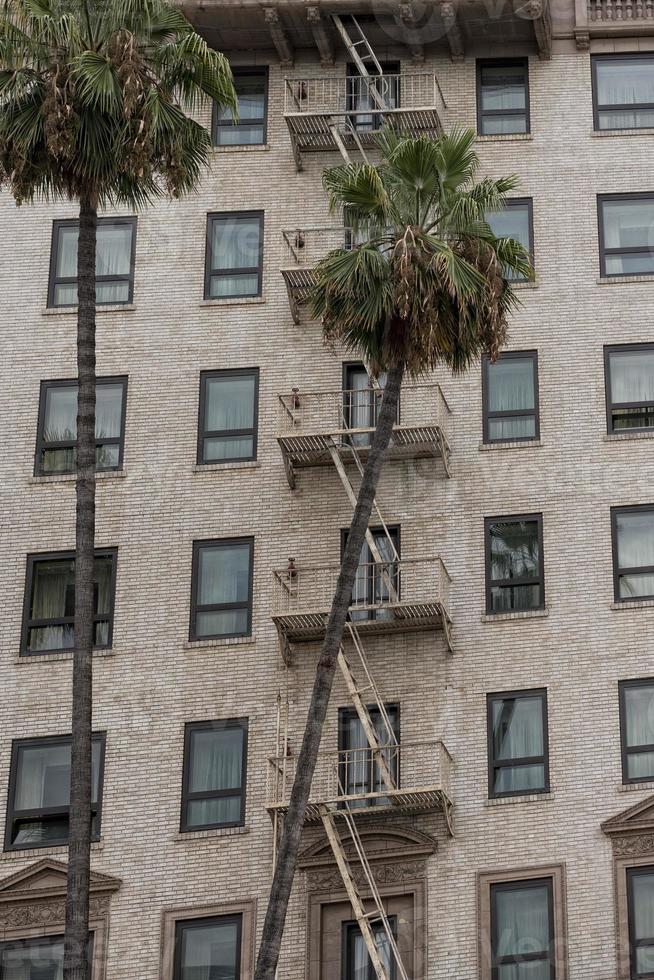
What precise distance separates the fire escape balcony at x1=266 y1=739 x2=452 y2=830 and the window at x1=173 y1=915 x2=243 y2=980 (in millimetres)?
2380

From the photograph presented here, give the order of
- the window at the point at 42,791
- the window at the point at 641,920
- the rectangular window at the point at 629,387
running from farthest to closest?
the rectangular window at the point at 629,387, the window at the point at 42,791, the window at the point at 641,920

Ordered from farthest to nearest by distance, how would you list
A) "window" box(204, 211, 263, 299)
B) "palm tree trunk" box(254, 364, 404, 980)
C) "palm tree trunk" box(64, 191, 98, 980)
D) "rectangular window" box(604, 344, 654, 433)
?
"window" box(204, 211, 263, 299), "rectangular window" box(604, 344, 654, 433), "palm tree trunk" box(254, 364, 404, 980), "palm tree trunk" box(64, 191, 98, 980)

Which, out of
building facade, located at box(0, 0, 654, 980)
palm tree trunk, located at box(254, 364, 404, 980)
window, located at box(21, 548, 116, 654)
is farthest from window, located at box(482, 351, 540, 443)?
window, located at box(21, 548, 116, 654)

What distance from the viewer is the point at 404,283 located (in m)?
34.2

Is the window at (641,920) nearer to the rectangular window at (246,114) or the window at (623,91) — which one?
the window at (623,91)

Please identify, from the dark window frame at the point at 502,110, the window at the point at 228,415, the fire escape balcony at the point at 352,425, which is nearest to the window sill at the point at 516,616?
the fire escape balcony at the point at 352,425

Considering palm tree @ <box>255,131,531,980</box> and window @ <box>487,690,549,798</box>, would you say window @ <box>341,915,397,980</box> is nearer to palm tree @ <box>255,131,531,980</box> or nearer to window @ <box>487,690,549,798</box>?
window @ <box>487,690,549,798</box>

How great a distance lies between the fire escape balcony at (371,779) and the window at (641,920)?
12.1ft

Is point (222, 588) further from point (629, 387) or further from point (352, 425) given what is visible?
point (629, 387)

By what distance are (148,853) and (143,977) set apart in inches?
93.7

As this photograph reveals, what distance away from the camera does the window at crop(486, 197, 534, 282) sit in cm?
4294

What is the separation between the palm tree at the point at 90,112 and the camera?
34.1 m

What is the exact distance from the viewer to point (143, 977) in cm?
3659

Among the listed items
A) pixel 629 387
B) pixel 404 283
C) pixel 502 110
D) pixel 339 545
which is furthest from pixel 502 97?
pixel 404 283
